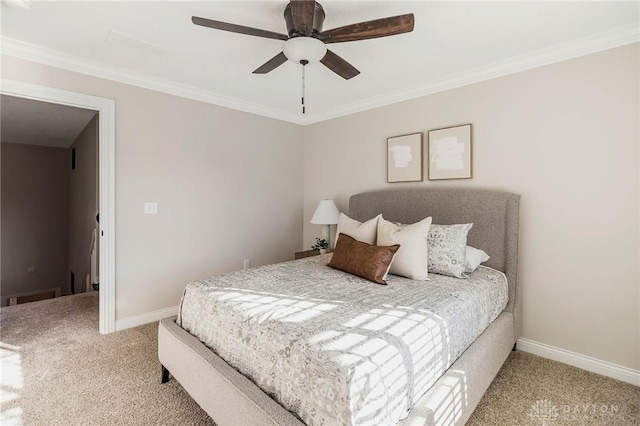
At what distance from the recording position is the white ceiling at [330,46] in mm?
1904

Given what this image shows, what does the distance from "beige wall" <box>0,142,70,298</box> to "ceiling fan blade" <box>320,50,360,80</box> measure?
251 inches

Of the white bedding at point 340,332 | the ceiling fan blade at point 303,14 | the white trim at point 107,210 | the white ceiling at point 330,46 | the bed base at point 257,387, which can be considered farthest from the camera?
the white trim at point 107,210

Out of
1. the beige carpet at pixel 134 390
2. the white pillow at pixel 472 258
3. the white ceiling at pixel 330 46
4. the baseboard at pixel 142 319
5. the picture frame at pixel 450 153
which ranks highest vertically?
the white ceiling at pixel 330 46

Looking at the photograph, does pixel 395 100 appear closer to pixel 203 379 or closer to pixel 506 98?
pixel 506 98

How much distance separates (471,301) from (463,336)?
10.4 inches

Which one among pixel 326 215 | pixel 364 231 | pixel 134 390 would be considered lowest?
pixel 134 390

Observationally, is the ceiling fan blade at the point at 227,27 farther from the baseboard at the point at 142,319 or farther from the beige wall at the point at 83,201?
the beige wall at the point at 83,201

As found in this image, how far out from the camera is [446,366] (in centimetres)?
152

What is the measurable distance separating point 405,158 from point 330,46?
141 cm

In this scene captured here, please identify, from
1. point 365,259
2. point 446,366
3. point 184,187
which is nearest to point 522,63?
point 365,259

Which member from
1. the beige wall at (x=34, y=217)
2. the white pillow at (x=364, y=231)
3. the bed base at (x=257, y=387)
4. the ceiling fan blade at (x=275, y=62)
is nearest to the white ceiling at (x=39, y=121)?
the beige wall at (x=34, y=217)

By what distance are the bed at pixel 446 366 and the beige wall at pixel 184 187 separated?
128 centimetres

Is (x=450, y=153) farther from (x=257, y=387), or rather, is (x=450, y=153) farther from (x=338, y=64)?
(x=257, y=387)

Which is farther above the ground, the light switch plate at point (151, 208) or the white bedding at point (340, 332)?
the light switch plate at point (151, 208)
